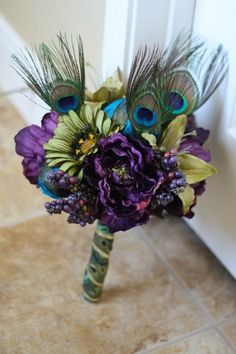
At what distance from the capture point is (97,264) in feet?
3.52

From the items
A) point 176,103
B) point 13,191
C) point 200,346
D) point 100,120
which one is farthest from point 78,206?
point 13,191

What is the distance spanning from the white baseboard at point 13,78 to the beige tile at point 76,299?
0.42m

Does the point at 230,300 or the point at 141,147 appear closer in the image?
the point at 141,147

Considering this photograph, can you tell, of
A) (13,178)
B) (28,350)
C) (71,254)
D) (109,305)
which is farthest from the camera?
(13,178)

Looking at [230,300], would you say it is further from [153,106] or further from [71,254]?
[153,106]

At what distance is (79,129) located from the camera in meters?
0.92

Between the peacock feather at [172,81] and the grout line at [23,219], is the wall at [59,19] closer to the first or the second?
the peacock feather at [172,81]

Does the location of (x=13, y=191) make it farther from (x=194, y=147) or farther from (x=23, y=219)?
(x=194, y=147)

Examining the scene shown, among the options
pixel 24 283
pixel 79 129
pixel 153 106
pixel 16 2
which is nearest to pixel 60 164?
pixel 79 129

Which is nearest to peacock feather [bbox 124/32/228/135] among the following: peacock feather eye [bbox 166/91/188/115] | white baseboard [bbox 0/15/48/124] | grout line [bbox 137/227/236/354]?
peacock feather eye [bbox 166/91/188/115]

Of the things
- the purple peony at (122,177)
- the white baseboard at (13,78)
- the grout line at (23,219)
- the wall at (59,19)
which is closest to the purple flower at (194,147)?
the purple peony at (122,177)

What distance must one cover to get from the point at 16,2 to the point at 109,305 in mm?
919

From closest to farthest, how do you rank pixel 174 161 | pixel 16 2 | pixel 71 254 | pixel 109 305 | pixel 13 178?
1. pixel 174 161
2. pixel 109 305
3. pixel 71 254
4. pixel 13 178
5. pixel 16 2

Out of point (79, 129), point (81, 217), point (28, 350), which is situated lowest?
point (28, 350)
